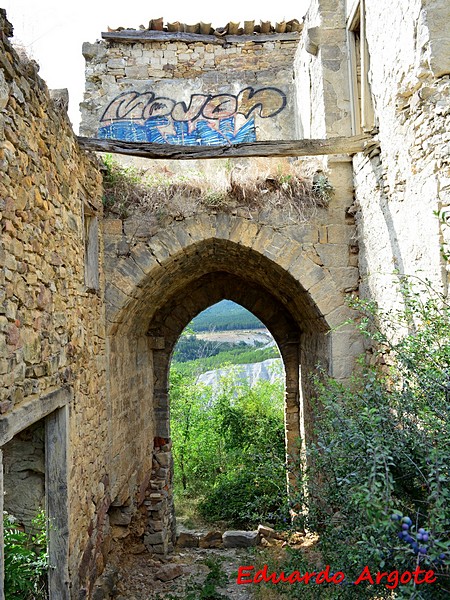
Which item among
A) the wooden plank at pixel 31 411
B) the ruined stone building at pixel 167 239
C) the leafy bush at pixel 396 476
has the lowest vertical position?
the leafy bush at pixel 396 476

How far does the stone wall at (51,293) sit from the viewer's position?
9.20 feet

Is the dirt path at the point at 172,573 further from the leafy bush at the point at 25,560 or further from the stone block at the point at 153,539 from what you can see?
the leafy bush at the point at 25,560

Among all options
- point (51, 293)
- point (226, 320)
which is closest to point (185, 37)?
point (51, 293)

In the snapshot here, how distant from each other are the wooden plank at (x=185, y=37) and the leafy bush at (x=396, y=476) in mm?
6987

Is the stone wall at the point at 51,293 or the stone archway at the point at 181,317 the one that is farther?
the stone archway at the point at 181,317

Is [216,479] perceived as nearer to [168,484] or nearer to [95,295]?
[168,484]

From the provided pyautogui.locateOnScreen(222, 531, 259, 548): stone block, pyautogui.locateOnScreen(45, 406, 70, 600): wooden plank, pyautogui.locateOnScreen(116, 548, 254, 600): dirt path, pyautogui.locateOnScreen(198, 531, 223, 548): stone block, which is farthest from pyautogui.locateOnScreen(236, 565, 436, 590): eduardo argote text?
pyautogui.locateOnScreen(198, 531, 223, 548): stone block

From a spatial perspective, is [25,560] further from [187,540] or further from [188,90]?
[188,90]

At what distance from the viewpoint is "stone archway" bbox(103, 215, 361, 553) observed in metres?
5.36

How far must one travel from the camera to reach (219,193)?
5430 millimetres

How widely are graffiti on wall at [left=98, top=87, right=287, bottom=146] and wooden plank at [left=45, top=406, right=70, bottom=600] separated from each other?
590 cm

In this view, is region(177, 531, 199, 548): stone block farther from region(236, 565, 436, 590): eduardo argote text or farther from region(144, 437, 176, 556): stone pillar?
region(236, 565, 436, 590): eduardo argote text

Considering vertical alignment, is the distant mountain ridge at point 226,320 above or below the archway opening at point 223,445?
above

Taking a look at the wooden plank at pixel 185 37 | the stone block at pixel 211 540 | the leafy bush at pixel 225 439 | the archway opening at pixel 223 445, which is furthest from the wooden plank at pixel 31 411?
the wooden plank at pixel 185 37
